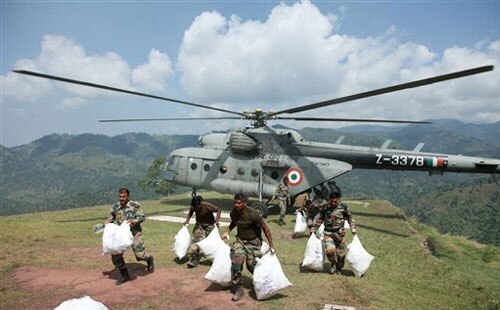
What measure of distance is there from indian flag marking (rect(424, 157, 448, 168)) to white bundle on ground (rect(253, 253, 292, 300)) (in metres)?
11.2

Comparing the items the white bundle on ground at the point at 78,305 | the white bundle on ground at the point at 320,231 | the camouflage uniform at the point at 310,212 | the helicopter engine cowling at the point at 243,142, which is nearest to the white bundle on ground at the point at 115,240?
the white bundle on ground at the point at 78,305

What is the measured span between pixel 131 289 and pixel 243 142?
9754mm

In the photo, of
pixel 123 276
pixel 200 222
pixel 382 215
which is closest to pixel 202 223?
pixel 200 222

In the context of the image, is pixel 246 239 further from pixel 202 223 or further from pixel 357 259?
pixel 357 259

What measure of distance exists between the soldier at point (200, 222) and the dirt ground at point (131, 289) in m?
0.40

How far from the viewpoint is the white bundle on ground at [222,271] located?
6.91 m

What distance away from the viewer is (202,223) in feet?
28.3

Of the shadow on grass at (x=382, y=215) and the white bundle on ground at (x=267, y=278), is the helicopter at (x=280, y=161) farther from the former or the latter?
the white bundle on ground at (x=267, y=278)

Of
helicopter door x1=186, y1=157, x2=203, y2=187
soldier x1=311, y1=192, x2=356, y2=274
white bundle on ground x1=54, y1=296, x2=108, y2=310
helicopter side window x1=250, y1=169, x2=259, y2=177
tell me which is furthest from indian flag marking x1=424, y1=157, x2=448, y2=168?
white bundle on ground x1=54, y1=296, x2=108, y2=310

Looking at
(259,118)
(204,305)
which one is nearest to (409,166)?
(259,118)

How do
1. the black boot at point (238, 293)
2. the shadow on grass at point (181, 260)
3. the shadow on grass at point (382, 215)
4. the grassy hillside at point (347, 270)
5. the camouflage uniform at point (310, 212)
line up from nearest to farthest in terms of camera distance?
the black boot at point (238, 293)
the grassy hillside at point (347, 270)
the shadow on grass at point (181, 260)
the camouflage uniform at point (310, 212)
the shadow on grass at point (382, 215)

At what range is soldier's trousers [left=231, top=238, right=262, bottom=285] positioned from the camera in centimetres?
691

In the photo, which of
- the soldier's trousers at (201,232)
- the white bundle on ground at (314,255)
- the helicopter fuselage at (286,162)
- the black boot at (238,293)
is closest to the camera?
the black boot at (238,293)

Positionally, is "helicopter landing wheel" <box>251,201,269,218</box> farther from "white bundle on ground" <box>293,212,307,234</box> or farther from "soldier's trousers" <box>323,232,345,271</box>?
"soldier's trousers" <box>323,232,345,271</box>
